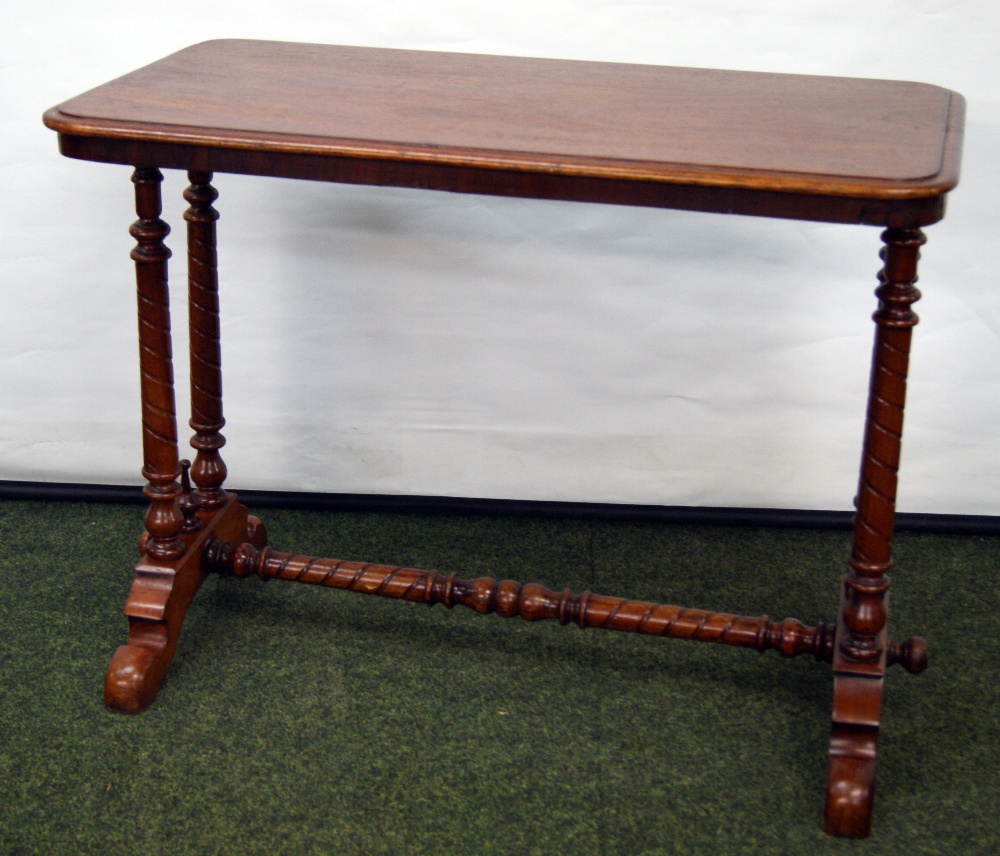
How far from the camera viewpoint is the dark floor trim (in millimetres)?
3107

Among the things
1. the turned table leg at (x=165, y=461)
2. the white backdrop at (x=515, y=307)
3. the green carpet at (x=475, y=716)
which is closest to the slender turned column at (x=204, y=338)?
the turned table leg at (x=165, y=461)

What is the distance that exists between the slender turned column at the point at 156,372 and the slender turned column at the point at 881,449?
1.22 metres

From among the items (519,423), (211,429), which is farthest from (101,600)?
(519,423)

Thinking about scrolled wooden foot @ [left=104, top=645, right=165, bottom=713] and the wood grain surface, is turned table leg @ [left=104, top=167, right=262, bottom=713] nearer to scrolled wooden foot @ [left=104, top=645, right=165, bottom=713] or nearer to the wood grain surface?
scrolled wooden foot @ [left=104, top=645, right=165, bottom=713]

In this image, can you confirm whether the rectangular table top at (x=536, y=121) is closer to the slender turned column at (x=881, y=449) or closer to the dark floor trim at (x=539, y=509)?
the slender turned column at (x=881, y=449)

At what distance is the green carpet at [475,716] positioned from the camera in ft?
6.94

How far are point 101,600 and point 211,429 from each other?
0.44m

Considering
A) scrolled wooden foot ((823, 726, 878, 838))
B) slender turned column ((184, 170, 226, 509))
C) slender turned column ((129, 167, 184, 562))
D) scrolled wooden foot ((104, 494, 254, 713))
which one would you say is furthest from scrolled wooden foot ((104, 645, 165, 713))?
scrolled wooden foot ((823, 726, 878, 838))

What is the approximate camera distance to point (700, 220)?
2875 millimetres

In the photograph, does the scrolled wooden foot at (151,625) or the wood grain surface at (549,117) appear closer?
the wood grain surface at (549,117)

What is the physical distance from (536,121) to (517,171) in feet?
0.78

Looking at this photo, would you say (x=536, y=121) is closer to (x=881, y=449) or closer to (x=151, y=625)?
(x=881, y=449)

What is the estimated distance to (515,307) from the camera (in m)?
2.98

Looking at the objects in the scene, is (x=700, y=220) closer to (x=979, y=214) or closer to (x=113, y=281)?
(x=979, y=214)
